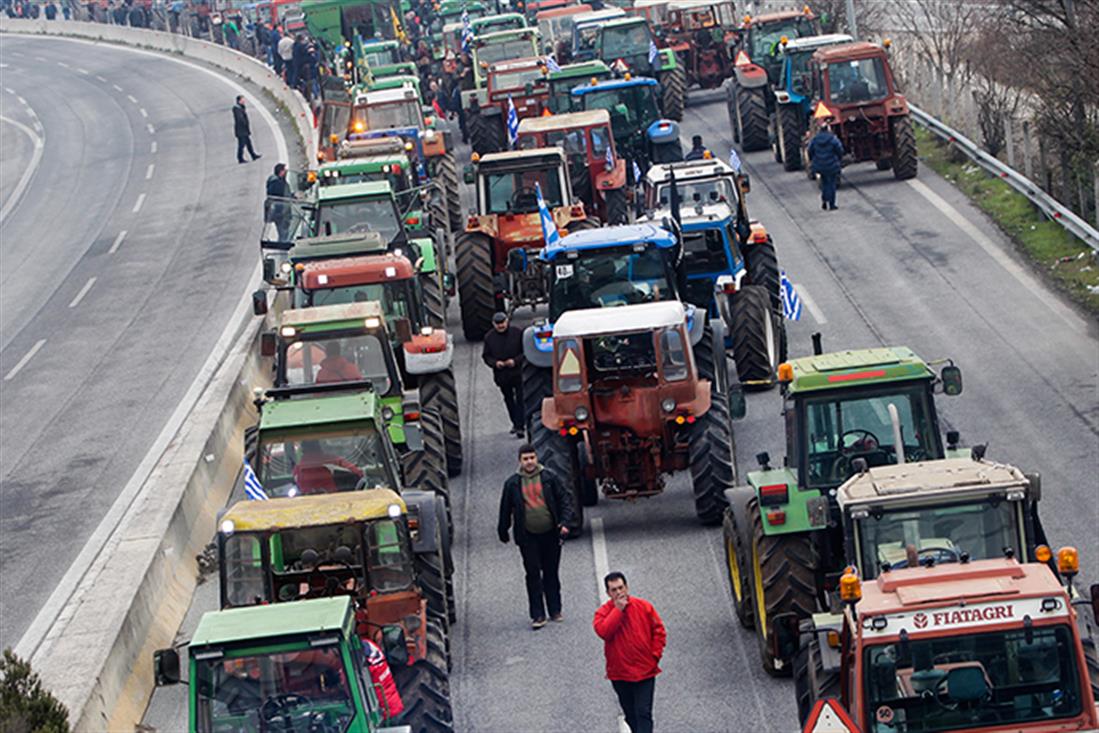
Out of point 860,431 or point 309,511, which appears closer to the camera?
point 309,511

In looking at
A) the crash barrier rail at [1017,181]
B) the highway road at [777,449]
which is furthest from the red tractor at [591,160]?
the crash barrier rail at [1017,181]

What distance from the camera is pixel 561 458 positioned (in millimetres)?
20125

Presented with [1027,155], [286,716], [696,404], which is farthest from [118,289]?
[286,716]

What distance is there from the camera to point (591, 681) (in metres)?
16.9

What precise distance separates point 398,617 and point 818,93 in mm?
23635

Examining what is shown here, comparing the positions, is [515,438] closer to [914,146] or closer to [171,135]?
[914,146]

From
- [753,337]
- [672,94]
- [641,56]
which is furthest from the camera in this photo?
[641,56]

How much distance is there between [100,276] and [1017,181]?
1937 centimetres

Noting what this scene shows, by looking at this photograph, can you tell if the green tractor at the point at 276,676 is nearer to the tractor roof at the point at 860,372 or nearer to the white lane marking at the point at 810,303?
the tractor roof at the point at 860,372

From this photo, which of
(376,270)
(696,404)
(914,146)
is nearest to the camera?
(696,404)

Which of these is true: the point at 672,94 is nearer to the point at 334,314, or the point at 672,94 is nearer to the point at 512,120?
the point at 512,120

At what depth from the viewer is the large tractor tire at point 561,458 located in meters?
20.1

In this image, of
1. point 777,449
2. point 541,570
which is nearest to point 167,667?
point 541,570

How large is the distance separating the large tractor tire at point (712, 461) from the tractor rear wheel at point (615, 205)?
1235cm
